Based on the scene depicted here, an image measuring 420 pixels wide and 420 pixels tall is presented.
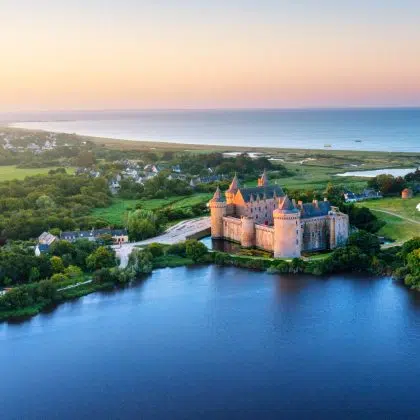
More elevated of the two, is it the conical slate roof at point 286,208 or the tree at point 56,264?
the conical slate roof at point 286,208

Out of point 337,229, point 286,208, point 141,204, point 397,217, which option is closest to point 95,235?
point 286,208

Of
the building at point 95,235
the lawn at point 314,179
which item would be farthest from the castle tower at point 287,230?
the lawn at point 314,179

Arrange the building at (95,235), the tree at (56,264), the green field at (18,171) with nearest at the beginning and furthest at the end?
the tree at (56,264) < the building at (95,235) < the green field at (18,171)

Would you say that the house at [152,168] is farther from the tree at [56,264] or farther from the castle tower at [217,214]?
the tree at [56,264]

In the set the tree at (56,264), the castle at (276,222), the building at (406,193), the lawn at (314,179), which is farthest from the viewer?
the lawn at (314,179)

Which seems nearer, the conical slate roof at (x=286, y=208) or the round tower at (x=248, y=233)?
the conical slate roof at (x=286, y=208)
